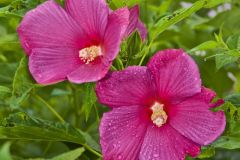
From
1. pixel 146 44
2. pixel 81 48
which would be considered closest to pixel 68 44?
pixel 81 48

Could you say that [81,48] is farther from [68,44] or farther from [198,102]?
[198,102]

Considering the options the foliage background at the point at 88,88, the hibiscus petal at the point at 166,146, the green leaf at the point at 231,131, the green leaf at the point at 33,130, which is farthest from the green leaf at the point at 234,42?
the green leaf at the point at 33,130

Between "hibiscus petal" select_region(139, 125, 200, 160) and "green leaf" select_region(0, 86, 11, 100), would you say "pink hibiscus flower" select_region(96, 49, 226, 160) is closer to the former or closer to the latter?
"hibiscus petal" select_region(139, 125, 200, 160)

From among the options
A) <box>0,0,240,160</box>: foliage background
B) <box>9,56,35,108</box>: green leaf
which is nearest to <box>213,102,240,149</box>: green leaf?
<box>0,0,240,160</box>: foliage background

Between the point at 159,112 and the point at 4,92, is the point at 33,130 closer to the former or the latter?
the point at 4,92

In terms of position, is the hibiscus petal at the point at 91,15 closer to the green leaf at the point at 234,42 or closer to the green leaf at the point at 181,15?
the green leaf at the point at 181,15
